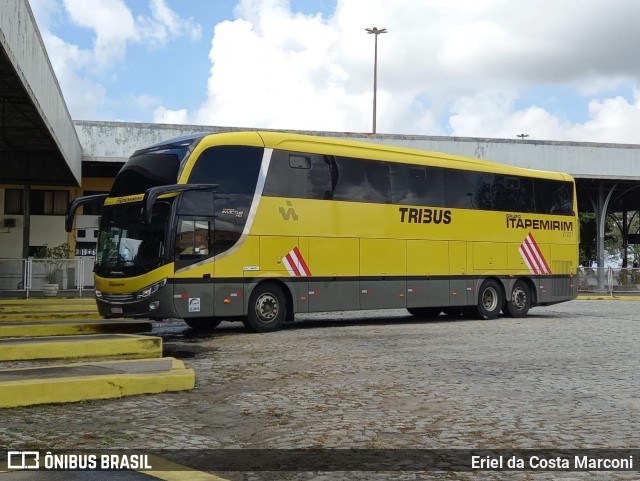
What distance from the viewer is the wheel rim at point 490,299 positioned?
21.2 meters

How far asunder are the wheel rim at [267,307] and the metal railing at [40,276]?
12936 mm

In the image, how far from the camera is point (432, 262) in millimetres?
19656

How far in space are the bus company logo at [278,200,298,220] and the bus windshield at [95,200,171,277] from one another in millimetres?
2625

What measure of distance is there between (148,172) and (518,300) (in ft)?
36.9

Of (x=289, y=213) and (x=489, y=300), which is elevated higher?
(x=289, y=213)

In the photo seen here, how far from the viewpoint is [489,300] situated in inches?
838

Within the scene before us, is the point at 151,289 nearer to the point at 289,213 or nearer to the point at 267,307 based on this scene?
the point at 267,307

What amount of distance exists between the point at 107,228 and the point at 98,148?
17.3m

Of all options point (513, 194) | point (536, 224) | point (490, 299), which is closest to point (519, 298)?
point (490, 299)

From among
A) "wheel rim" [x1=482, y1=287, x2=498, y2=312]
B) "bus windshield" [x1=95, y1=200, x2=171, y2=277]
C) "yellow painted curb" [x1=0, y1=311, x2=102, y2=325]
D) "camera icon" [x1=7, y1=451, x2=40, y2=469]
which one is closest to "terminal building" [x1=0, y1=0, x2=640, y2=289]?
"yellow painted curb" [x1=0, y1=311, x2=102, y2=325]

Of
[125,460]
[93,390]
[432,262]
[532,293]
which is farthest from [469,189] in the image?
[125,460]

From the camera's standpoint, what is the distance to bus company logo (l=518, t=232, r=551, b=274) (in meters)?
22.0

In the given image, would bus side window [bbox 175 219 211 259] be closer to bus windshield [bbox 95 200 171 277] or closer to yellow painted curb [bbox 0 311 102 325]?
bus windshield [bbox 95 200 171 277]

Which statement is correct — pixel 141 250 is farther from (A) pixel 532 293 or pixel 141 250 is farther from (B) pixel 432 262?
(A) pixel 532 293
